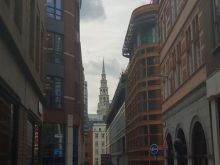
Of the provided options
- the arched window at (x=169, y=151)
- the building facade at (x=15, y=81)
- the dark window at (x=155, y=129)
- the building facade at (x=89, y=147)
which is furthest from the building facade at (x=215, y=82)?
the building facade at (x=89, y=147)

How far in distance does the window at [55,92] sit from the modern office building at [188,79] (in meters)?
17.1

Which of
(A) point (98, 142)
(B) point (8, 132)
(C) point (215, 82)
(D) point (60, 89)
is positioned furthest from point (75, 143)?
(A) point (98, 142)

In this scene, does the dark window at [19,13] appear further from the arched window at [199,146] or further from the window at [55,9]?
the window at [55,9]

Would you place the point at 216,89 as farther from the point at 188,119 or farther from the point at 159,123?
the point at 159,123

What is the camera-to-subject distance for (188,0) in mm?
24922

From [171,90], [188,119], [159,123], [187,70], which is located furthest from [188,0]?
[159,123]

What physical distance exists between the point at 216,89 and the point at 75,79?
3717 centimetres

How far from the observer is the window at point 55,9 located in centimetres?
5084

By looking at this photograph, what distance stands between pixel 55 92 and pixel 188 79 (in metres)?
26.7

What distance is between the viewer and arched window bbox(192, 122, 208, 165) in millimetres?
22781

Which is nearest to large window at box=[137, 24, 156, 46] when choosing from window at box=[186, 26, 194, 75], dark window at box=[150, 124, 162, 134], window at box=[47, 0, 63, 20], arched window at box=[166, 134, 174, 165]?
dark window at box=[150, 124, 162, 134]

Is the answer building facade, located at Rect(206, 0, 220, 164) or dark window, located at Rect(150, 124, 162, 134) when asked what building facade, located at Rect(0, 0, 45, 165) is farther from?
dark window, located at Rect(150, 124, 162, 134)

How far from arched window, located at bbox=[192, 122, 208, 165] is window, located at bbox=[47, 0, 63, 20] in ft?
95.7

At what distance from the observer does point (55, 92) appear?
165 ft
